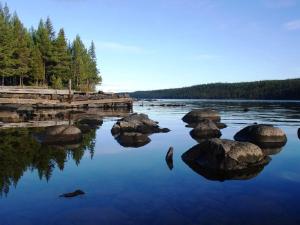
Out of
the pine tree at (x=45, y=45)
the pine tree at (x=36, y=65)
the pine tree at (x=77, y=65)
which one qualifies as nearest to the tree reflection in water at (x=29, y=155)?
the pine tree at (x=36, y=65)

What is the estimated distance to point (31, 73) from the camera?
67.1 meters

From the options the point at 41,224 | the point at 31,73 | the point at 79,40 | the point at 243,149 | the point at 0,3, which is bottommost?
the point at 41,224

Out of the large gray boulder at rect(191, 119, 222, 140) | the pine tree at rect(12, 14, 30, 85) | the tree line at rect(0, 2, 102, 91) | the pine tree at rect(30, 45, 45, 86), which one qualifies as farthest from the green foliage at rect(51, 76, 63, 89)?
the large gray boulder at rect(191, 119, 222, 140)

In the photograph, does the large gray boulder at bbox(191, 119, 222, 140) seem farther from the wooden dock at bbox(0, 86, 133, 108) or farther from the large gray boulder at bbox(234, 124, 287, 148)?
the wooden dock at bbox(0, 86, 133, 108)

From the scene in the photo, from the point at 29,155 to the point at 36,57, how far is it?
56.7 meters

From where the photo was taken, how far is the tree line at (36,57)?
60.1m

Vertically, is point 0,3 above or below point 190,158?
above

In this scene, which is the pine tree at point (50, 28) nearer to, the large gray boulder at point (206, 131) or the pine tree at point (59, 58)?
the pine tree at point (59, 58)

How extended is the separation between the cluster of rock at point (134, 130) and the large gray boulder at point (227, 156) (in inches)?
223

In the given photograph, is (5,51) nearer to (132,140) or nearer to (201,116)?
(201,116)

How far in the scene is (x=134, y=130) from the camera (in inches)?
917

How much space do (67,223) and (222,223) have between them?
3.60m

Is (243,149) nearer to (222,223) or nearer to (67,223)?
(222,223)

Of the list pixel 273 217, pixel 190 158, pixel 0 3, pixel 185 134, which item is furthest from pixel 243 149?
pixel 0 3
